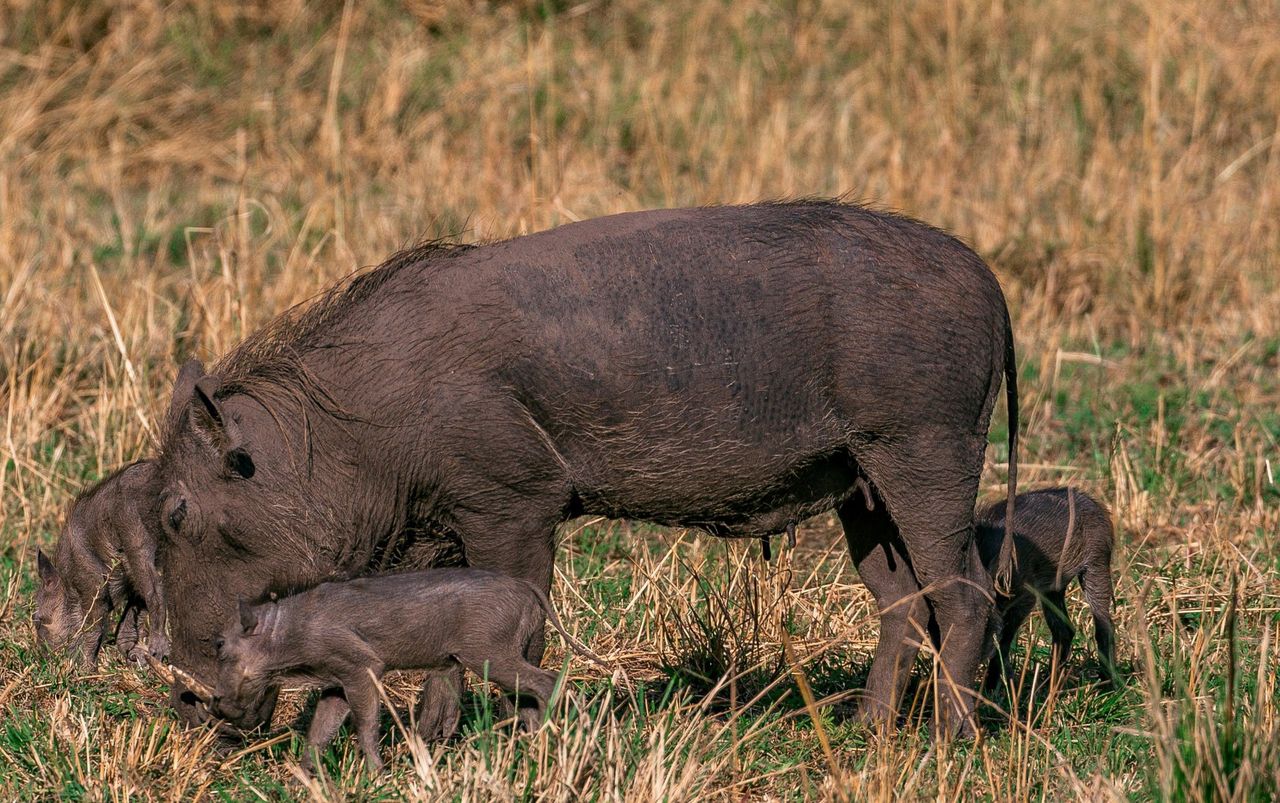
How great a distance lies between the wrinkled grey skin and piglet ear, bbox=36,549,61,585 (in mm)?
1295

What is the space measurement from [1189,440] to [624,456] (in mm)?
3817

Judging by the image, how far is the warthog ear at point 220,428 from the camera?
4559 mm

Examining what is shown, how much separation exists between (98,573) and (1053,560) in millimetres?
3209

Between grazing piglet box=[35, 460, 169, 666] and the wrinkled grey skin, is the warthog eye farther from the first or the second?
grazing piglet box=[35, 460, 169, 666]

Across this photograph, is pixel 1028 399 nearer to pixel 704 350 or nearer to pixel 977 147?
pixel 977 147

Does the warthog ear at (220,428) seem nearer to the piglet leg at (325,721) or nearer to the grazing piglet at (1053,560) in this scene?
the piglet leg at (325,721)

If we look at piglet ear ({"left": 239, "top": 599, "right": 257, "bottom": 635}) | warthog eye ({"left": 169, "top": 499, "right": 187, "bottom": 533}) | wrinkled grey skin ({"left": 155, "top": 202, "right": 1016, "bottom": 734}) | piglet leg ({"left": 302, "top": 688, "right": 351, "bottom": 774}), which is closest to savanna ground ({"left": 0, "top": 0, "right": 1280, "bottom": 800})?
piglet leg ({"left": 302, "top": 688, "right": 351, "bottom": 774})

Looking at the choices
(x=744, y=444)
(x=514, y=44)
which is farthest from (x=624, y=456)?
(x=514, y=44)

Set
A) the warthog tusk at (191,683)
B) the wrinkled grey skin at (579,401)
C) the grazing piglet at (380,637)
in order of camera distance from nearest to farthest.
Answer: the grazing piglet at (380,637), the wrinkled grey skin at (579,401), the warthog tusk at (191,683)

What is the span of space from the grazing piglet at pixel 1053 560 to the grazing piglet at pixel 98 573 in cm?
274

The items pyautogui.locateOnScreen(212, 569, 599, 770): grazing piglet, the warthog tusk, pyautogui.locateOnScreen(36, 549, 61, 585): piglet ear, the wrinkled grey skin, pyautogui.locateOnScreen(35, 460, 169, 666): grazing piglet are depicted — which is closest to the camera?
pyautogui.locateOnScreen(212, 569, 599, 770): grazing piglet

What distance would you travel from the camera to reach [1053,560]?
18.4 ft

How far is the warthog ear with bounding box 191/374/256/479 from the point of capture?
4559mm

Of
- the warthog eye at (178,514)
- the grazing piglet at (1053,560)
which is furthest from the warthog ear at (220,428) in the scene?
the grazing piglet at (1053,560)
